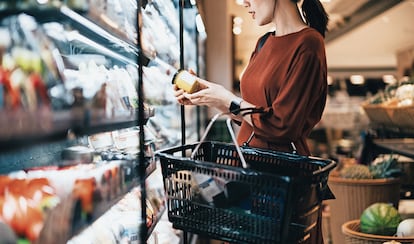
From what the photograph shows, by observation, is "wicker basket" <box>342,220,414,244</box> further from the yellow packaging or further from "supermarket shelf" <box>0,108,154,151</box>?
"supermarket shelf" <box>0,108,154,151</box>

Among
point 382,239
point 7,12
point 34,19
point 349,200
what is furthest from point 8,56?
point 349,200

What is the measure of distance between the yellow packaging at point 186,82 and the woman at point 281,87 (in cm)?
2

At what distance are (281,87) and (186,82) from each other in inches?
13.4

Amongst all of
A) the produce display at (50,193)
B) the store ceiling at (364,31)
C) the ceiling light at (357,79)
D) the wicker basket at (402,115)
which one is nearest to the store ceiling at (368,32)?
the store ceiling at (364,31)

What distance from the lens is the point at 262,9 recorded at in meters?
2.11

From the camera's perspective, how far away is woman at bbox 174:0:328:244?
5.84 ft

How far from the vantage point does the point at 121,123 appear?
164 centimetres

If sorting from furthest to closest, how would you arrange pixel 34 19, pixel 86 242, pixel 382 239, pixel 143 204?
1. pixel 382 239
2. pixel 143 204
3. pixel 86 242
4. pixel 34 19

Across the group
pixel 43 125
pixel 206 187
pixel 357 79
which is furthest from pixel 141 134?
pixel 357 79

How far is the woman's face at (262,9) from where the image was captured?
210 cm

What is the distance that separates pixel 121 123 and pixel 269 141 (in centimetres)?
61

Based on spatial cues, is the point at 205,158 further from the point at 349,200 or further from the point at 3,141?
the point at 349,200

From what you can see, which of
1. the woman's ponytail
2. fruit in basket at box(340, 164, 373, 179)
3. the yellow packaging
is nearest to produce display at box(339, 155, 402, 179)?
fruit in basket at box(340, 164, 373, 179)

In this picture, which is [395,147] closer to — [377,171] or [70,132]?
[377,171]
